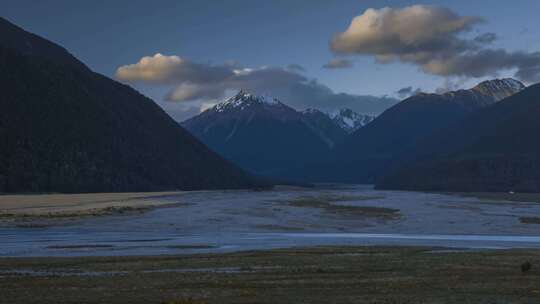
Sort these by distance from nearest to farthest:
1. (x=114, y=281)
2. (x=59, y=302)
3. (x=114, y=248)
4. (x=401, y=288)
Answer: (x=59, y=302), (x=401, y=288), (x=114, y=281), (x=114, y=248)

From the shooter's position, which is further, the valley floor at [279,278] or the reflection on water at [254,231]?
the reflection on water at [254,231]

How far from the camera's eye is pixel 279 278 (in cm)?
3434

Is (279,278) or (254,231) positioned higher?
(279,278)

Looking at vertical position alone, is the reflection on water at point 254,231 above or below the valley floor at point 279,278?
below

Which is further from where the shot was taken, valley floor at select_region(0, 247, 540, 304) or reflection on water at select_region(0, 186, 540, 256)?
reflection on water at select_region(0, 186, 540, 256)

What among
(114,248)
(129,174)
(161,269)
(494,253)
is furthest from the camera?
(129,174)

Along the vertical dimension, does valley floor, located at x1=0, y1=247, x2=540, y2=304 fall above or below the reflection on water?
above

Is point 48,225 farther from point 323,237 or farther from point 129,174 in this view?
point 129,174

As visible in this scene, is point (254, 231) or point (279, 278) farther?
point (254, 231)

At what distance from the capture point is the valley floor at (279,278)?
91.8 feet

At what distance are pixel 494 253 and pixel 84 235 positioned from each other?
130 ft

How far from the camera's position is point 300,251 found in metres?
50.8

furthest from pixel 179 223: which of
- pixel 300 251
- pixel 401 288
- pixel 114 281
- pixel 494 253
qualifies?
pixel 401 288

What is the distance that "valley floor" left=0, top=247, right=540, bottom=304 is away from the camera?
27969 millimetres
